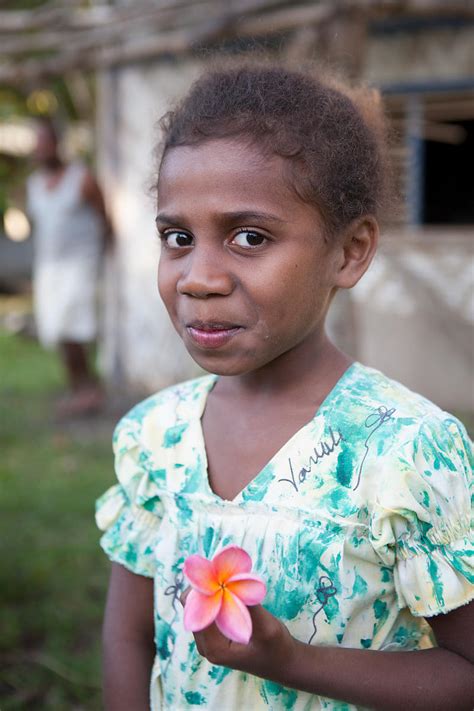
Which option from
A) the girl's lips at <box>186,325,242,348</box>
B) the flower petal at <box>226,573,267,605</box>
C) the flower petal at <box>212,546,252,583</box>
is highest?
the girl's lips at <box>186,325,242,348</box>

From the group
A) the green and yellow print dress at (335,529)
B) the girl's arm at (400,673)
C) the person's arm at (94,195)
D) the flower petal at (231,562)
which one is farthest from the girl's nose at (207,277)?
the person's arm at (94,195)

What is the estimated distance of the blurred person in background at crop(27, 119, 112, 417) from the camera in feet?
19.1

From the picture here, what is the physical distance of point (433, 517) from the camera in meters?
1.27

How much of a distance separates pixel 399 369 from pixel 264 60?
15.9ft

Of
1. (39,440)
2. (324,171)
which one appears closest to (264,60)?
(324,171)

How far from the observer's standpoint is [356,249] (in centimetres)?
150

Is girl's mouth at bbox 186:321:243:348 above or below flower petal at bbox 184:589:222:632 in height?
above

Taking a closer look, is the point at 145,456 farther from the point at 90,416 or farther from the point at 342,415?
the point at 90,416

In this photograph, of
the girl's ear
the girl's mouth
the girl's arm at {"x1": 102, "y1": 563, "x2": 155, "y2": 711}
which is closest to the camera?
the girl's mouth

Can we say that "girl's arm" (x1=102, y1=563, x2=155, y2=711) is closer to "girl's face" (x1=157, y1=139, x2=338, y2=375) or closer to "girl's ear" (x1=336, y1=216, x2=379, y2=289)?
"girl's face" (x1=157, y1=139, x2=338, y2=375)

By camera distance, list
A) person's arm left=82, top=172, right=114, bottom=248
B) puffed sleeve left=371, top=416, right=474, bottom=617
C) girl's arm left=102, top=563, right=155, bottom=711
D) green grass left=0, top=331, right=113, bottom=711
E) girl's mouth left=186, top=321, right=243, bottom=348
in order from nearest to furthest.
Answer: puffed sleeve left=371, top=416, right=474, bottom=617
girl's mouth left=186, top=321, right=243, bottom=348
girl's arm left=102, top=563, right=155, bottom=711
green grass left=0, top=331, right=113, bottom=711
person's arm left=82, top=172, right=114, bottom=248

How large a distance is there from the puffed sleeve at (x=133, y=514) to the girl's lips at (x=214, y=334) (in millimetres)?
298

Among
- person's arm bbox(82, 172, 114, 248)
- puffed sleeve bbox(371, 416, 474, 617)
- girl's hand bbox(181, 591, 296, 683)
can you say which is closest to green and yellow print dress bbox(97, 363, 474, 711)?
puffed sleeve bbox(371, 416, 474, 617)

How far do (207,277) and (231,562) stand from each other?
1.47ft
